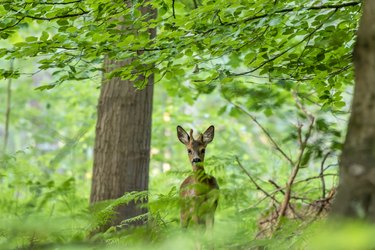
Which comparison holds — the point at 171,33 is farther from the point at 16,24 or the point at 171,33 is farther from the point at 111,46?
the point at 16,24

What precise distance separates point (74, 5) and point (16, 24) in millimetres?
511

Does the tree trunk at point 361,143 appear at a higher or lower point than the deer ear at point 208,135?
lower

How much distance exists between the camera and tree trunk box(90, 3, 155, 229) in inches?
248

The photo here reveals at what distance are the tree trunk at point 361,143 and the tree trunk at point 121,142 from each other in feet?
14.5

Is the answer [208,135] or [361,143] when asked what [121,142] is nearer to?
[208,135]

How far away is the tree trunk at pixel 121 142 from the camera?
20.7 feet

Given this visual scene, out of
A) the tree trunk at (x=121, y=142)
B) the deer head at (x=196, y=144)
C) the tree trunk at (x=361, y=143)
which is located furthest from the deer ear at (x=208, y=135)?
the tree trunk at (x=361, y=143)

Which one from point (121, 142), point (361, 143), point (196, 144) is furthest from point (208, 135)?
point (361, 143)

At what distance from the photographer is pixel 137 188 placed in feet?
20.8

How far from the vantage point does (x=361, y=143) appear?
1.89 metres

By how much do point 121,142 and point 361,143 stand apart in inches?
182

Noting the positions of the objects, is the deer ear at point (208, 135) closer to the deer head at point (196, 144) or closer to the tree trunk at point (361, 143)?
the deer head at point (196, 144)

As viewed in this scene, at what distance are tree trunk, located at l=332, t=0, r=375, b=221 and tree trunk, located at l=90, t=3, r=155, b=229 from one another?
4.42 m

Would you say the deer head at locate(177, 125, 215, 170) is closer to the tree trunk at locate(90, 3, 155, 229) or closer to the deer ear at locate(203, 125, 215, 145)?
the deer ear at locate(203, 125, 215, 145)
